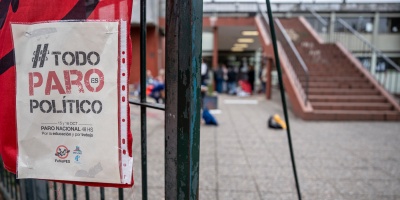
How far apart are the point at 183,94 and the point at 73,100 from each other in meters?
0.47

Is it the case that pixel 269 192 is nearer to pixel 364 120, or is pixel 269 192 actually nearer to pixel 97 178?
pixel 97 178

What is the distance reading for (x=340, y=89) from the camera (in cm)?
980

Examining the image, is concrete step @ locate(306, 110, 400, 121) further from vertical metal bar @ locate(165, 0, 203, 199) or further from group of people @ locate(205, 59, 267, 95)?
group of people @ locate(205, 59, 267, 95)

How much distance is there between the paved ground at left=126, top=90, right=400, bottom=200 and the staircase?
3.69 feet

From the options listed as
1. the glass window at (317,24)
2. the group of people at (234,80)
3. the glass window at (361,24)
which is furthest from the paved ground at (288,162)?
the glass window at (361,24)

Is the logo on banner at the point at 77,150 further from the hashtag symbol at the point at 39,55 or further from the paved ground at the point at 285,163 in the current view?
the paved ground at the point at 285,163

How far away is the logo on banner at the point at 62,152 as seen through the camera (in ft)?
4.20

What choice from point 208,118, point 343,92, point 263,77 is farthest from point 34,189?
point 263,77

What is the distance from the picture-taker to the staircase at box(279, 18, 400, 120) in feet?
28.0

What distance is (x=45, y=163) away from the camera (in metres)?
1.31

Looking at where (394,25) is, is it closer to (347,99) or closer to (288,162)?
(347,99)

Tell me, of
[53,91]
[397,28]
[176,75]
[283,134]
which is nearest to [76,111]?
[53,91]

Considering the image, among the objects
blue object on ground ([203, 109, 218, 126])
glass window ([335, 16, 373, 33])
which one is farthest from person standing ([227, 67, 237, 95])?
glass window ([335, 16, 373, 33])

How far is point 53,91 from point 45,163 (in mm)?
332
